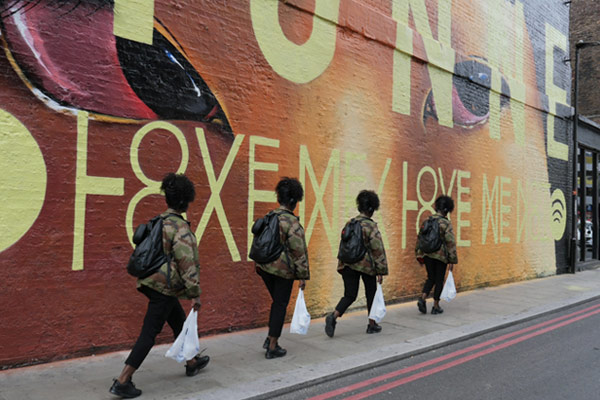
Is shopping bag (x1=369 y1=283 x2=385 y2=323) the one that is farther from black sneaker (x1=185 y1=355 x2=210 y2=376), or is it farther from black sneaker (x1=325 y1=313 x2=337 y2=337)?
black sneaker (x1=185 y1=355 x2=210 y2=376)

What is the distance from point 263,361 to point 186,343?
1.18 m

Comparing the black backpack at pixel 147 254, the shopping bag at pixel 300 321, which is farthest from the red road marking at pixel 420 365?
the black backpack at pixel 147 254

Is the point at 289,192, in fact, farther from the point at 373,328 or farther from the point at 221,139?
the point at 373,328

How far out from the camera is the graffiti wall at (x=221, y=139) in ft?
15.4

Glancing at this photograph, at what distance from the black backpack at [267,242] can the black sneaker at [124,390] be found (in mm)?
1770

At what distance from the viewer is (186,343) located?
4.14 metres

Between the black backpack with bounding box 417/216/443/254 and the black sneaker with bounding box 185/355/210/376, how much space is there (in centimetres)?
426

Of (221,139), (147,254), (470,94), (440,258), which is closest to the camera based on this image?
(147,254)

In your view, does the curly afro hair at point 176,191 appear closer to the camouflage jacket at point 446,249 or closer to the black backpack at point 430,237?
the black backpack at point 430,237

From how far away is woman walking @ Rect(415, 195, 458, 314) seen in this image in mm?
7574

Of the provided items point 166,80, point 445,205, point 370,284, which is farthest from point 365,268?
point 166,80


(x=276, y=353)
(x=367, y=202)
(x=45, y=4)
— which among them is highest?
(x=45, y=4)

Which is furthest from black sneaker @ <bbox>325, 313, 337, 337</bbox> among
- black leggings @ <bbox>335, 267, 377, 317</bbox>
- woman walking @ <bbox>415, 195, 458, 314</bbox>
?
woman walking @ <bbox>415, 195, 458, 314</bbox>

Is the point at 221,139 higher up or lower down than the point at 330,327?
higher up
